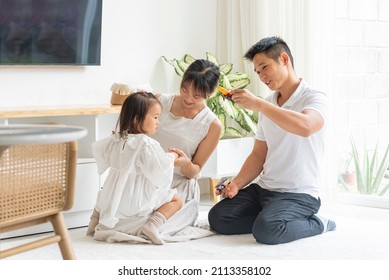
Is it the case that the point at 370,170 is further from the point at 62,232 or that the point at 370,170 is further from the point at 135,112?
the point at 62,232

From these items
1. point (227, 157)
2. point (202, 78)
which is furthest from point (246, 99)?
point (227, 157)

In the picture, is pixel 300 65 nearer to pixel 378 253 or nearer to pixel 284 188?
pixel 284 188

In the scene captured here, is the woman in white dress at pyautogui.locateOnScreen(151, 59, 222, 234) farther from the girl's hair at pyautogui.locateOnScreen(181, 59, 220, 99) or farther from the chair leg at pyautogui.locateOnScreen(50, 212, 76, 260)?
the chair leg at pyautogui.locateOnScreen(50, 212, 76, 260)

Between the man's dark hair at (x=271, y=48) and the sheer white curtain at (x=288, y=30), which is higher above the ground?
the sheer white curtain at (x=288, y=30)

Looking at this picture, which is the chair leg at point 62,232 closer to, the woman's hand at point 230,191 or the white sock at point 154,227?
the white sock at point 154,227

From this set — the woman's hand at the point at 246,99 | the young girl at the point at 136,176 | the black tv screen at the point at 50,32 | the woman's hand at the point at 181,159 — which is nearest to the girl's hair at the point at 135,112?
the young girl at the point at 136,176

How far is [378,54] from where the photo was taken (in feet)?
14.3

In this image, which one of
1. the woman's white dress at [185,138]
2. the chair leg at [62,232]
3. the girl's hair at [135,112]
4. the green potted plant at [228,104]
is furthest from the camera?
the green potted plant at [228,104]

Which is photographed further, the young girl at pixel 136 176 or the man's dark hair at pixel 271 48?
the man's dark hair at pixel 271 48

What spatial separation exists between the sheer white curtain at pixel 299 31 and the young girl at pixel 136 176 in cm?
140

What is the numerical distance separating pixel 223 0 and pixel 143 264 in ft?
8.05

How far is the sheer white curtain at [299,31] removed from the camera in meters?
4.30

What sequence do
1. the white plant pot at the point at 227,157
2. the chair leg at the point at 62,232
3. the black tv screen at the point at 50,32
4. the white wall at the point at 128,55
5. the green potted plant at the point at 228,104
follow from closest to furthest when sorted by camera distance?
the chair leg at the point at 62,232
the black tv screen at the point at 50,32
the white wall at the point at 128,55
the white plant pot at the point at 227,157
the green potted plant at the point at 228,104

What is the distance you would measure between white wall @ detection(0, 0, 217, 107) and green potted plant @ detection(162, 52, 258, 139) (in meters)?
0.13
